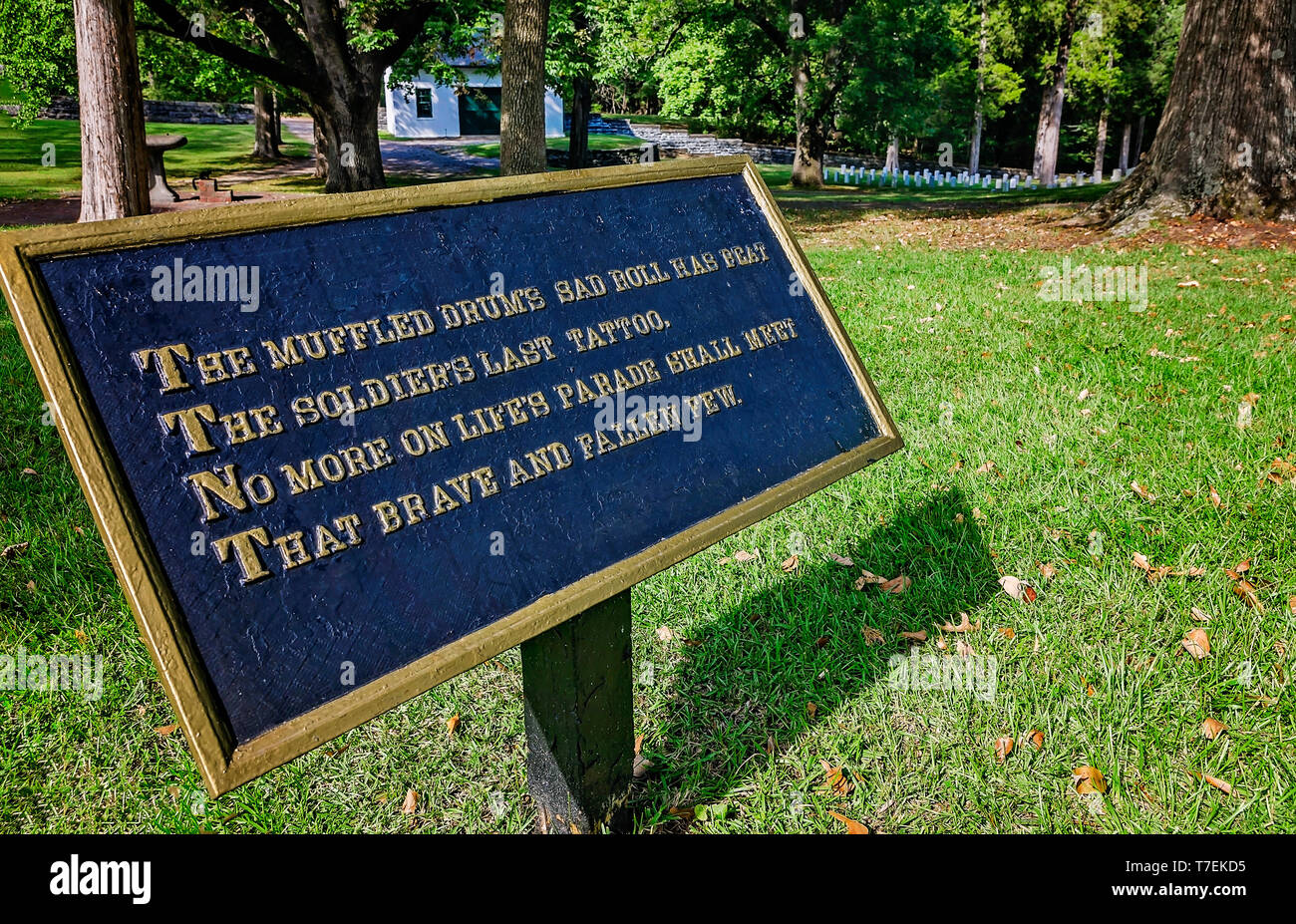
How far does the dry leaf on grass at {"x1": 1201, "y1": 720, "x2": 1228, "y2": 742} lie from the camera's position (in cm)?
287

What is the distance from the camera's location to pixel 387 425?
1.93m

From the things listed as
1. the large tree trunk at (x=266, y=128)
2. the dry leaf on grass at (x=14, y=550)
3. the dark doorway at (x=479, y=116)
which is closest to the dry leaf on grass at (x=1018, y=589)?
the dry leaf on grass at (x=14, y=550)

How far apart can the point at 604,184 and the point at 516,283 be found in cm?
51

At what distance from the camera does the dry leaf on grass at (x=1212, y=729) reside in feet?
9.40

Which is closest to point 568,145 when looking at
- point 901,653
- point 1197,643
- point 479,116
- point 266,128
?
point 479,116

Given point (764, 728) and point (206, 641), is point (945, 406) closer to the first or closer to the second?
point (764, 728)

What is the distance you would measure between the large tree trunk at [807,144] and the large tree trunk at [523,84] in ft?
41.3

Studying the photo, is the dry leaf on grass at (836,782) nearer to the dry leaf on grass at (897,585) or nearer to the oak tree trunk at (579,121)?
the dry leaf on grass at (897,585)

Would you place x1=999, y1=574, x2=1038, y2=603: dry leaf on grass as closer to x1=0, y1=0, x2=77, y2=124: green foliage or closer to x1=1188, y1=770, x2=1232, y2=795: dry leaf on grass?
x1=1188, y1=770, x2=1232, y2=795: dry leaf on grass

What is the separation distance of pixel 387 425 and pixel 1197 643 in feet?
9.92

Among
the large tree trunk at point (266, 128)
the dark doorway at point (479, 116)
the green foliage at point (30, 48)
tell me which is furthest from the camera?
the dark doorway at point (479, 116)

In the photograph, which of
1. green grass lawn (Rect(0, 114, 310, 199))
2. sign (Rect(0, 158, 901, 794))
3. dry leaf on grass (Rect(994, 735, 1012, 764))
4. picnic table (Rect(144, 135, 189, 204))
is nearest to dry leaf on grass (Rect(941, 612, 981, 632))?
dry leaf on grass (Rect(994, 735, 1012, 764))

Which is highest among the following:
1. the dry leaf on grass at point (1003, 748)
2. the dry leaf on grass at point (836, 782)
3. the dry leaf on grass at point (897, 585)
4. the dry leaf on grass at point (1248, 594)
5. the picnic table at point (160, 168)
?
the picnic table at point (160, 168)

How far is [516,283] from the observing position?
2.27 m
